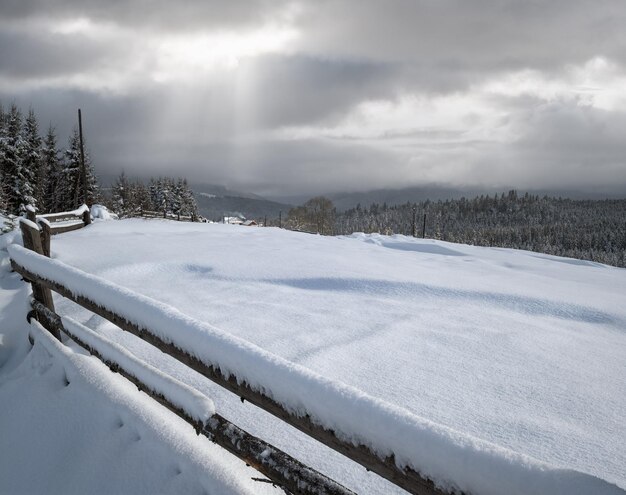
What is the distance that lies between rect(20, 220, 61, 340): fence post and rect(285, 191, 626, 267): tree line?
69786 millimetres

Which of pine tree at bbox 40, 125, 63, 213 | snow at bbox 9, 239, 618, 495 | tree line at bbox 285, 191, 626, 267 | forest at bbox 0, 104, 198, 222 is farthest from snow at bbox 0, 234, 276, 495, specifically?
tree line at bbox 285, 191, 626, 267

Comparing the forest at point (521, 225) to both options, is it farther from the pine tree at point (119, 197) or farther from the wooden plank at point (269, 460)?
the wooden plank at point (269, 460)

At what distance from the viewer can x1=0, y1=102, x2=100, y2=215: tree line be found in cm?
3020

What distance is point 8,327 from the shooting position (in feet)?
14.9

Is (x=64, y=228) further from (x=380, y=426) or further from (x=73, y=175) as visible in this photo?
(x=73, y=175)

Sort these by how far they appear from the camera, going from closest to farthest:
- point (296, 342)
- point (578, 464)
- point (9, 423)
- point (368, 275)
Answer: point (578, 464) < point (9, 423) < point (296, 342) < point (368, 275)

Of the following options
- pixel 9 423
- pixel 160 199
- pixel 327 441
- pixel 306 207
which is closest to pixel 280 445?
pixel 327 441

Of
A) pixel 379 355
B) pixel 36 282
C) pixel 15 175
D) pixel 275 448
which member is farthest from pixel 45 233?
pixel 15 175

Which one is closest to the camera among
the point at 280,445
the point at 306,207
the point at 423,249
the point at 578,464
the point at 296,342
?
the point at 578,464

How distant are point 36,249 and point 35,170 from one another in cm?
3836

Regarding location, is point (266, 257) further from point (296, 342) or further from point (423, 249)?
point (423, 249)

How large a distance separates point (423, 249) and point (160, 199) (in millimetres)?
52075

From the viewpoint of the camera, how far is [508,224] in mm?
172250

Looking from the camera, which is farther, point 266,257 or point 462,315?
point 266,257
